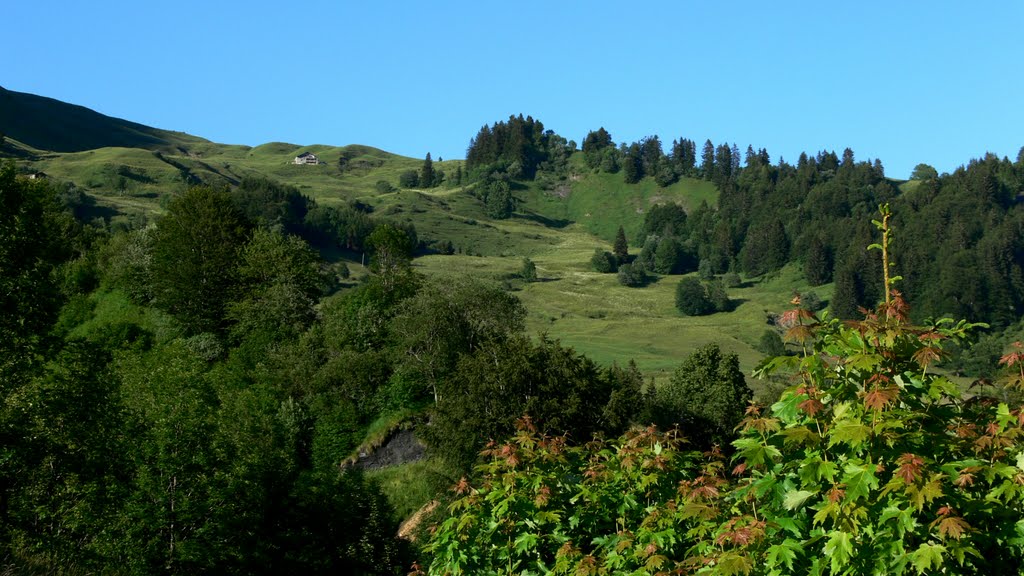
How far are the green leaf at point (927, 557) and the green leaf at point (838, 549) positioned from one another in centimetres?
49

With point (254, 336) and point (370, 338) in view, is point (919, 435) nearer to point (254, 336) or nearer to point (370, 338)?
point (370, 338)

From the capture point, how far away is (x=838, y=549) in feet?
25.0

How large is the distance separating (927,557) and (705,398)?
2440 inches

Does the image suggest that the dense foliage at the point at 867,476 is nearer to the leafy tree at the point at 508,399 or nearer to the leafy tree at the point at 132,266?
the leafy tree at the point at 508,399

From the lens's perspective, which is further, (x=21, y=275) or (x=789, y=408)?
(x=21, y=275)

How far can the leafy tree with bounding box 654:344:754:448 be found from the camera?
2343 inches

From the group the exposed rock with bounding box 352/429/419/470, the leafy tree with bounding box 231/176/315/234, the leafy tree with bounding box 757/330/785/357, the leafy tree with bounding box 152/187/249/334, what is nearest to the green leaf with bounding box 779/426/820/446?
the exposed rock with bounding box 352/429/419/470

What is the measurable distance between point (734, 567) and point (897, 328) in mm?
2636

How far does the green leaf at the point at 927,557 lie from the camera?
23.3 ft

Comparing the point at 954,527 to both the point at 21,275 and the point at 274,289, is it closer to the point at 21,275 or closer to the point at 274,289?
the point at 21,275

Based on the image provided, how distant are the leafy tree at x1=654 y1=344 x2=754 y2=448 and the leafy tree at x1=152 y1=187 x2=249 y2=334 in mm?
31546

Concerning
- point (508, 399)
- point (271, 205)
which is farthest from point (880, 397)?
point (271, 205)

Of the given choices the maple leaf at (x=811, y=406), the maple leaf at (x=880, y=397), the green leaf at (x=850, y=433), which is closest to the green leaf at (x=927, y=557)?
the green leaf at (x=850, y=433)

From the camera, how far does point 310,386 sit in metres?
52.0
